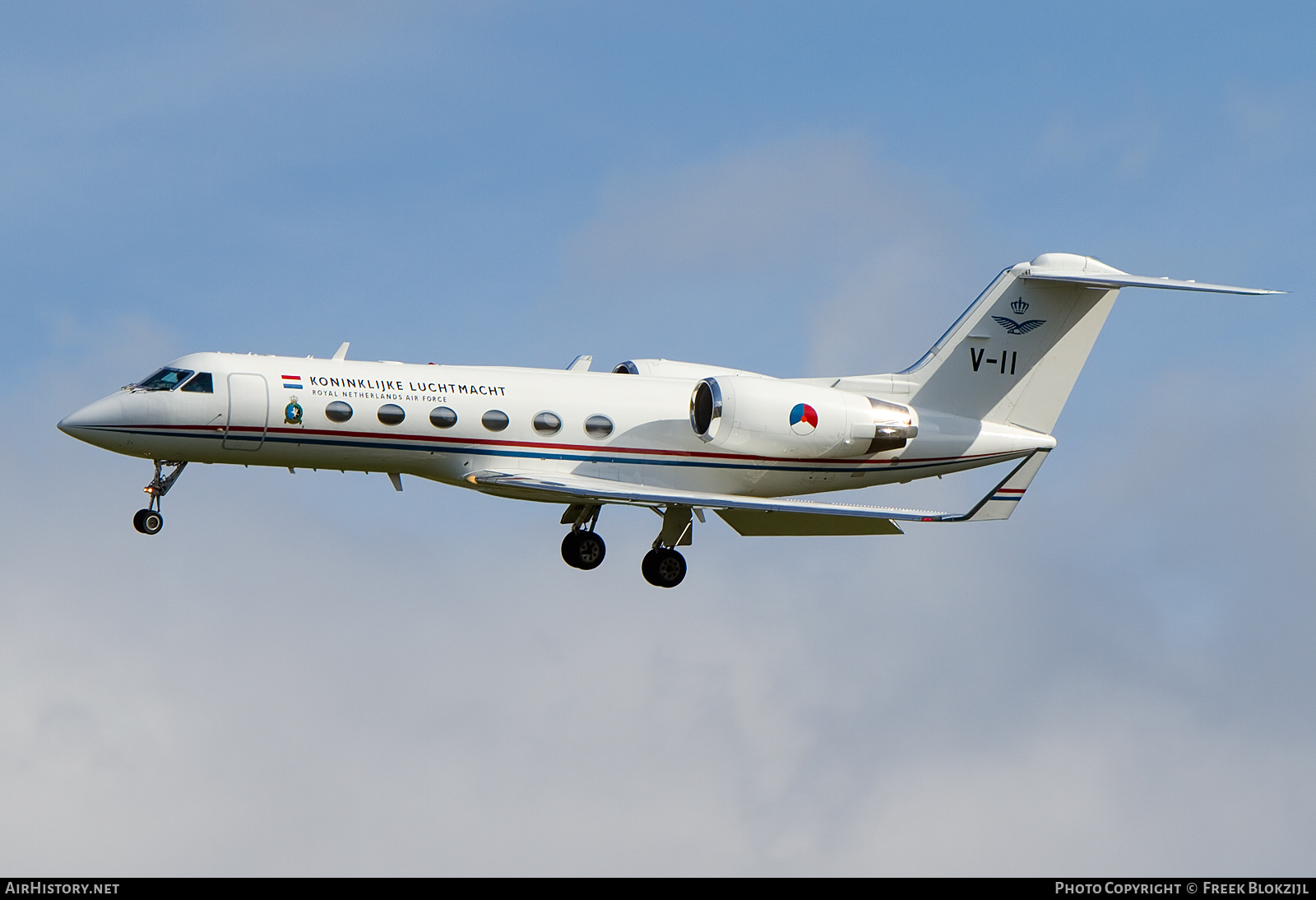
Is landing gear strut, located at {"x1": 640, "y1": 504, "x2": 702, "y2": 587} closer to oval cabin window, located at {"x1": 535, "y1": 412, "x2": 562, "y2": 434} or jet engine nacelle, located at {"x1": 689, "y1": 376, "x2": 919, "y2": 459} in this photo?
jet engine nacelle, located at {"x1": 689, "y1": 376, "x2": 919, "y2": 459}

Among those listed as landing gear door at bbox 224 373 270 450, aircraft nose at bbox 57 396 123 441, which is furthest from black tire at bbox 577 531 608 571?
aircraft nose at bbox 57 396 123 441

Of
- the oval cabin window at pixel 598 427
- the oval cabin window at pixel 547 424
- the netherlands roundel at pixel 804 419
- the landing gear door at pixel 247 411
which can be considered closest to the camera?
the landing gear door at pixel 247 411

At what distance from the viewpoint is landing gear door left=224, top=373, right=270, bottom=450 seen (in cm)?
2923

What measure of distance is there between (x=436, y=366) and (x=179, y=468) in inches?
183

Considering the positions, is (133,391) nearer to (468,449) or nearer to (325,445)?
(325,445)

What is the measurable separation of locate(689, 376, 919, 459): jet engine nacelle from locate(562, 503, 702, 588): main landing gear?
1559 mm

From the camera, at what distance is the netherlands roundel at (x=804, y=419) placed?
104 feet

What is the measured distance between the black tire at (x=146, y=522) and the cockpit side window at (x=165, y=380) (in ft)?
6.83

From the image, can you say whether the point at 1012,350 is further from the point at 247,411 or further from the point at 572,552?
the point at 247,411

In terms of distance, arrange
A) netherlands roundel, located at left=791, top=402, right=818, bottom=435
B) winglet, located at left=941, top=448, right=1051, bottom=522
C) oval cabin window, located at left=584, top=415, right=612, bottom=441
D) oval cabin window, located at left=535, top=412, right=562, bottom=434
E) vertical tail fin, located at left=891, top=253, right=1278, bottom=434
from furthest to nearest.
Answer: vertical tail fin, located at left=891, top=253, right=1278, bottom=434 → netherlands roundel, located at left=791, top=402, right=818, bottom=435 → oval cabin window, located at left=584, top=415, right=612, bottom=441 → oval cabin window, located at left=535, top=412, right=562, bottom=434 → winglet, located at left=941, top=448, right=1051, bottom=522

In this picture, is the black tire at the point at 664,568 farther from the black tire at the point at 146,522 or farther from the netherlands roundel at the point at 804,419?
the black tire at the point at 146,522

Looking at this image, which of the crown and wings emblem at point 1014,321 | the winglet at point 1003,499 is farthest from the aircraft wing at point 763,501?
the crown and wings emblem at point 1014,321

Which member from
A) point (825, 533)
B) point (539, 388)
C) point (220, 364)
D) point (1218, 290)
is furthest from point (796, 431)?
point (220, 364)

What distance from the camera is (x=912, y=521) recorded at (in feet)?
95.7
